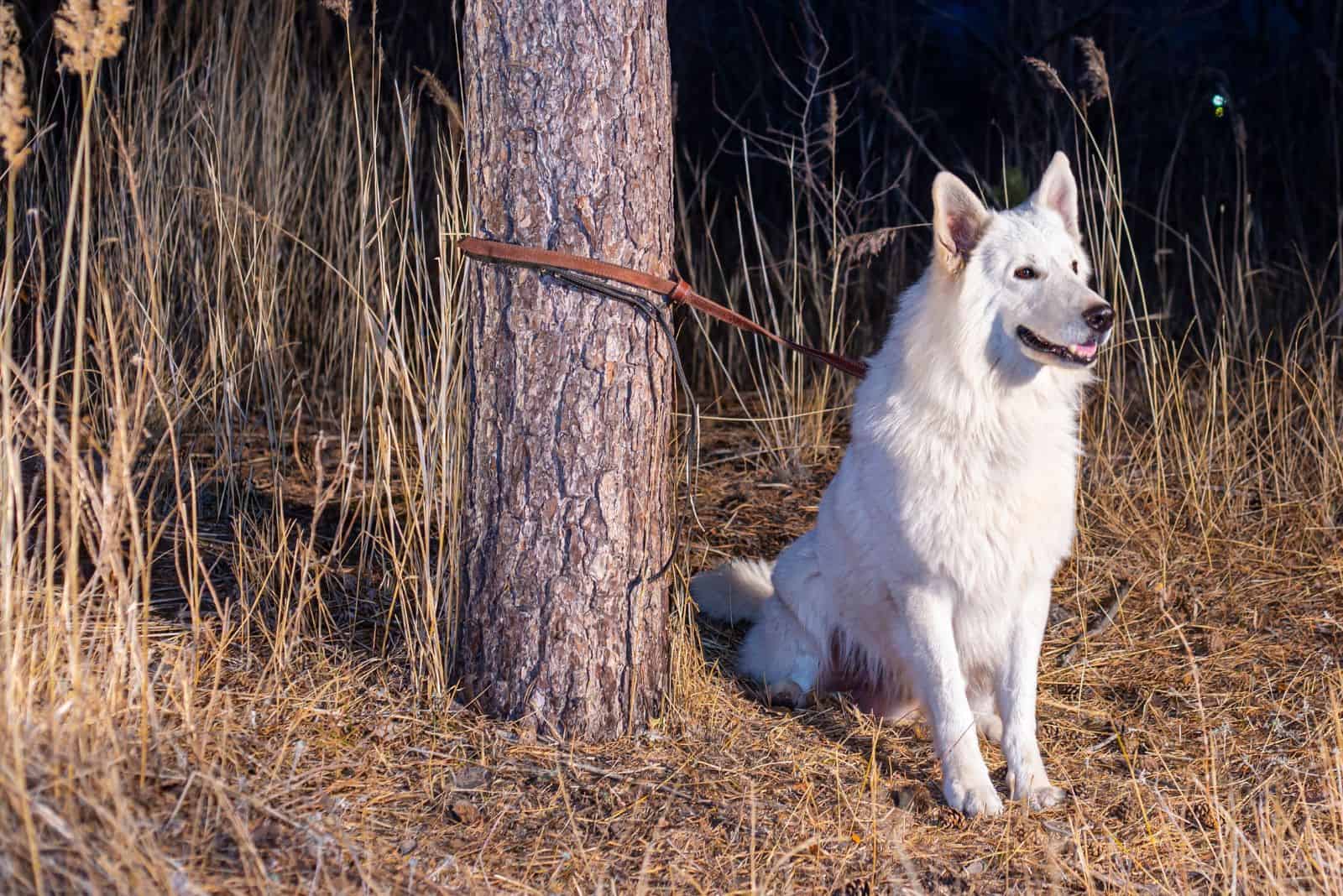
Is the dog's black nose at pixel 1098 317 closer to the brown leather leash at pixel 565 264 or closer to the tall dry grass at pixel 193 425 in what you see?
the brown leather leash at pixel 565 264

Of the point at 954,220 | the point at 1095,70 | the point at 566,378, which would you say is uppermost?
the point at 1095,70

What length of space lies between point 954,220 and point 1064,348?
0.36 m

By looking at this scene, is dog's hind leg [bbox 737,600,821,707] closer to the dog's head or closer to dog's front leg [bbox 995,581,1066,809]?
dog's front leg [bbox 995,581,1066,809]

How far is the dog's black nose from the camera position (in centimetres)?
242

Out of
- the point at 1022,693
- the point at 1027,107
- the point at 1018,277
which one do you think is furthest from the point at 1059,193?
the point at 1027,107

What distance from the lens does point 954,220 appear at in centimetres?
256

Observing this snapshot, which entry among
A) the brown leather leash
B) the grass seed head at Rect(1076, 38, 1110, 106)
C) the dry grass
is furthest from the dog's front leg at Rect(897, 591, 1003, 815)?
the grass seed head at Rect(1076, 38, 1110, 106)

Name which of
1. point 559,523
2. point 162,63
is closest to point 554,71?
point 559,523

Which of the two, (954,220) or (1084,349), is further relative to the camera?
(954,220)

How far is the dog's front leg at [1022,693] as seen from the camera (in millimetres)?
2584

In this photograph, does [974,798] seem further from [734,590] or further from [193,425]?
[193,425]

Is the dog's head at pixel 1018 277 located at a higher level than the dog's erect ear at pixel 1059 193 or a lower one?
lower

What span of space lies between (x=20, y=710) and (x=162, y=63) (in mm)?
2996

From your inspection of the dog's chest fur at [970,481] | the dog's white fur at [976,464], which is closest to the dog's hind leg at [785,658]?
the dog's white fur at [976,464]
